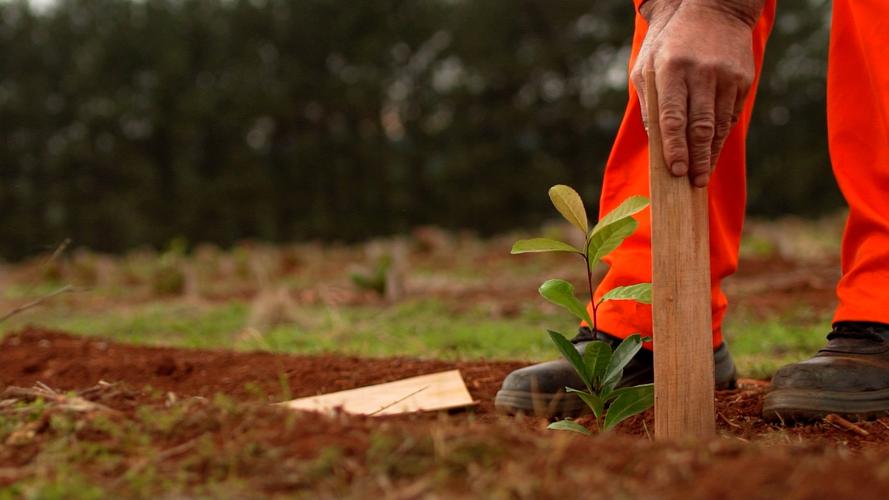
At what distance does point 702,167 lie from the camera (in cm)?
134

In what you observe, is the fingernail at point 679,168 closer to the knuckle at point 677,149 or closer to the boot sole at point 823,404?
the knuckle at point 677,149

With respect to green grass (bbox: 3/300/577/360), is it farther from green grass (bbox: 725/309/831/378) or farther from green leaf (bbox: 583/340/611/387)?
green leaf (bbox: 583/340/611/387)

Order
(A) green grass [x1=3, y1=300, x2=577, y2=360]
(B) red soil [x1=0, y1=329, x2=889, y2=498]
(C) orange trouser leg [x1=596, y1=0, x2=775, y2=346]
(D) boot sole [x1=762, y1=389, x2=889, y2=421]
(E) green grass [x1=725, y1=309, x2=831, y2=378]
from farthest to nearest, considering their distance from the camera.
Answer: (A) green grass [x1=3, y1=300, x2=577, y2=360] < (E) green grass [x1=725, y1=309, x2=831, y2=378] < (C) orange trouser leg [x1=596, y1=0, x2=775, y2=346] < (D) boot sole [x1=762, y1=389, x2=889, y2=421] < (B) red soil [x1=0, y1=329, x2=889, y2=498]

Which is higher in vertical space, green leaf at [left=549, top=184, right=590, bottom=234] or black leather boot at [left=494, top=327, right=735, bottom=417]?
green leaf at [left=549, top=184, right=590, bottom=234]

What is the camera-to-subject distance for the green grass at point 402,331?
302cm

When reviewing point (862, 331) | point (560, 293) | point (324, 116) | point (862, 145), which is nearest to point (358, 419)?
point (560, 293)

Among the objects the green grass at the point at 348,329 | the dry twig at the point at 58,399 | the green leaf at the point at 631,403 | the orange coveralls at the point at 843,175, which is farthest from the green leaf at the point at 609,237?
the green grass at the point at 348,329

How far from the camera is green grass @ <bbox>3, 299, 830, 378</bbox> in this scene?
3020 millimetres

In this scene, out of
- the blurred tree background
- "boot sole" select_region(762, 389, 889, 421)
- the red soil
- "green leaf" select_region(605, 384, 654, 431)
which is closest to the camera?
the red soil

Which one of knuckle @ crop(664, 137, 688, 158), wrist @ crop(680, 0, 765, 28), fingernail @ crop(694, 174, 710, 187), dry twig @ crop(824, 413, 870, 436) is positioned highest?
wrist @ crop(680, 0, 765, 28)

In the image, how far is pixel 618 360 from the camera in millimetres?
1495

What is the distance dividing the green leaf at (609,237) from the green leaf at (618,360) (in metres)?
0.17

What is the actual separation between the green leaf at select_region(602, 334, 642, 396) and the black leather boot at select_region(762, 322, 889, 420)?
14.8 inches

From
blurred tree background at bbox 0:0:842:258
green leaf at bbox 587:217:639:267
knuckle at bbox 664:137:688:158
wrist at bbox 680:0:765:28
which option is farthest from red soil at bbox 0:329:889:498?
blurred tree background at bbox 0:0:842:258
